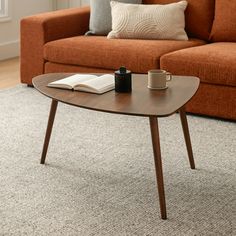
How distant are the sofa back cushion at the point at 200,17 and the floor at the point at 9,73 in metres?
1.47

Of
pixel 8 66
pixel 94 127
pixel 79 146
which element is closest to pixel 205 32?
pixel 94 127

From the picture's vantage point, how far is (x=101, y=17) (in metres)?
4.19

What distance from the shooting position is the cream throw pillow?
12.9ft

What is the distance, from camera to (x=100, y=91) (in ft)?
8.28

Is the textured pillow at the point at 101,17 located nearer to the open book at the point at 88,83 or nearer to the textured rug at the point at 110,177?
the textured rug at the point at 110,177

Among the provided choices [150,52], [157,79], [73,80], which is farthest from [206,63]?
[73,80]

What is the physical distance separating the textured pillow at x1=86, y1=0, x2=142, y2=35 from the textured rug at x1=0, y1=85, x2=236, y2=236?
0.82 m

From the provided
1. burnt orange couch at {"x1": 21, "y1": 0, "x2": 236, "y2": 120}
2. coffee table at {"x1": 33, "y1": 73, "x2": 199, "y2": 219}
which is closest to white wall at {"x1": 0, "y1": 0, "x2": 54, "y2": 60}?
burnt orange couch at {"x1": 21, "y1": 0, "x2": 236, "y2": 120}

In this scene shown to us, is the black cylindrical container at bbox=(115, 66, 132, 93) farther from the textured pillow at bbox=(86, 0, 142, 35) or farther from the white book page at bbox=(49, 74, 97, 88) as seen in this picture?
the textured pillow at bbox=(86, 0, 142, 35)

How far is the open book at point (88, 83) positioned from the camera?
8.36ft

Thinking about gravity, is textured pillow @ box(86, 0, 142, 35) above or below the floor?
above

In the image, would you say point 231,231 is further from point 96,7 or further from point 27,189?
point 96,7

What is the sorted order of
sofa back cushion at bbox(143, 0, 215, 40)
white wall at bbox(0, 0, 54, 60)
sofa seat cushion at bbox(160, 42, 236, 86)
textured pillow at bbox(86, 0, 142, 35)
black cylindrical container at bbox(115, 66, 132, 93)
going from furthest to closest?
white wall at bbox(0, 0, 54, 60)
textured pillow at bbox(86, 0, 142, 35)
sofa back cushion at bbox(143, 0, 215, 40)
sofa seat cushion at bbox(160, 42, 236, 86)
black cylindrical container at bbox(115, 66, 132, 93)

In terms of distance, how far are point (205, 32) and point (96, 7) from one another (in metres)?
0.84
